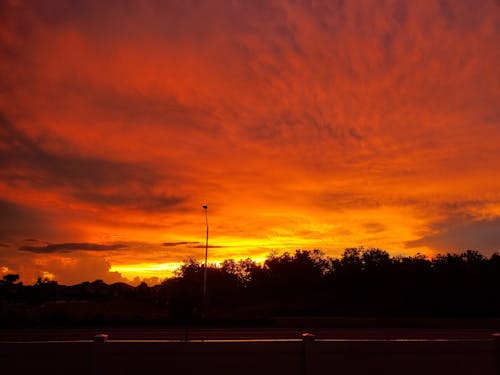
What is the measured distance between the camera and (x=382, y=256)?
65.5m

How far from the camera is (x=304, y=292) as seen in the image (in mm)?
64750

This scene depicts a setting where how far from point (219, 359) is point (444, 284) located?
51.3 m

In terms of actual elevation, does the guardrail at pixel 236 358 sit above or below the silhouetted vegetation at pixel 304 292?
below

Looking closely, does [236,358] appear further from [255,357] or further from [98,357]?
[98,357]

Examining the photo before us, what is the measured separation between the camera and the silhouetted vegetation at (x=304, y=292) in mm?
46031

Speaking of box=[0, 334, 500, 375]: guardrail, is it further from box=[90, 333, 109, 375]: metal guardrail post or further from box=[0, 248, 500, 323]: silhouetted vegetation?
box=[0, 248, 500, 323]: silhouetted vegetation

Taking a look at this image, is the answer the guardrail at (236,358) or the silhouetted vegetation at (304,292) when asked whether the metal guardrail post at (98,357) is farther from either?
the silhouetted vegetation at (304,292)

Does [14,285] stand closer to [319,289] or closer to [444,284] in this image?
[319,289]

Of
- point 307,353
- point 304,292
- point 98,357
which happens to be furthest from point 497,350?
point 304,292

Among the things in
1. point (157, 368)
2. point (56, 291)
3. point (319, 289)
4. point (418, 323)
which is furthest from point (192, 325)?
point (56, 291)

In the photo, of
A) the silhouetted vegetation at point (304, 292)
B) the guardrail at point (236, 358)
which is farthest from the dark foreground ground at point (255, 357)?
the silhouetted vegetation at point (304, 292)

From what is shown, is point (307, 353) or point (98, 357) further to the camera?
point (307, 353)

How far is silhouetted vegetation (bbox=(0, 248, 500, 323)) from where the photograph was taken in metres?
46.0

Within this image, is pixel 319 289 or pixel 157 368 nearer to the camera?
pixel 157 368
